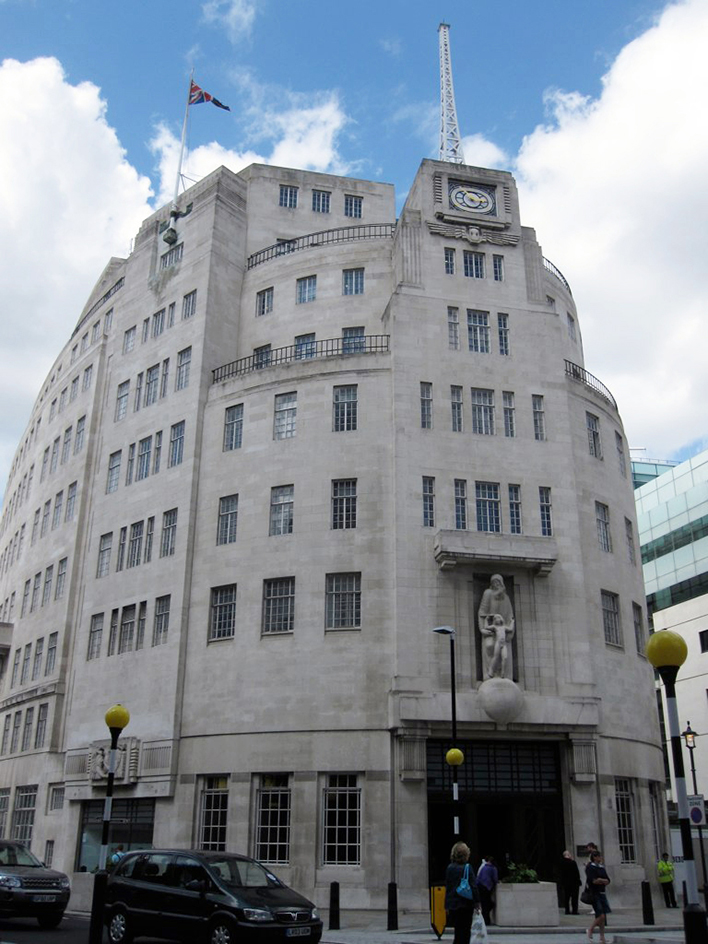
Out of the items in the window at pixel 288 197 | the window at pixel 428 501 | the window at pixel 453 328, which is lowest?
the window at pixel 428 501

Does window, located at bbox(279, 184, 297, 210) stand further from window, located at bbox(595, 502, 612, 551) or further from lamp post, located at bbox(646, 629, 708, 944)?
lamp post, located at bbox(646, 629, 708, 944)

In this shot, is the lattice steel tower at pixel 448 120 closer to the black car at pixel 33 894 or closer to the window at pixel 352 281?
the window at pixel 352 281

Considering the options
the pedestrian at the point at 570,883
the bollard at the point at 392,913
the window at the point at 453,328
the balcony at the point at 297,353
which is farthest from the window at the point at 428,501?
the bollard at the point at 392,913

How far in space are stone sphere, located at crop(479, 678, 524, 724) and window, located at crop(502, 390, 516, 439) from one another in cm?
959

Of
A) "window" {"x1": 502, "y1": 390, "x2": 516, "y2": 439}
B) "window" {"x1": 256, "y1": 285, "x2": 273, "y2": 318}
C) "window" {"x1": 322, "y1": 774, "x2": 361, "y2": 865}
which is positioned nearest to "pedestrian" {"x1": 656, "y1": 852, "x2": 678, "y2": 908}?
"window" {"x1": 322, "y1": 774, "x2": 361, "y2": 865}

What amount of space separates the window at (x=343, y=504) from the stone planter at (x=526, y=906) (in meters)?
14.5

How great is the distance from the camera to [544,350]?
121ft

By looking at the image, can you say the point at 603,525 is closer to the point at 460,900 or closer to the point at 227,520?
the point at 227,520

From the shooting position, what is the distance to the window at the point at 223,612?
34406mm

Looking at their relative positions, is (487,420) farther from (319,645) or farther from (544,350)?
(319,645)

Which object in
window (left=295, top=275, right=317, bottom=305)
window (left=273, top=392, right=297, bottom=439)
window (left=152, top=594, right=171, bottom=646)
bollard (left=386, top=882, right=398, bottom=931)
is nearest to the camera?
bollard (left=386, top=882, right=398, bottom=931)

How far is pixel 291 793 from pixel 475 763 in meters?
6.29

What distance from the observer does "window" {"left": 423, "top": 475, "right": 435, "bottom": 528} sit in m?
33.0

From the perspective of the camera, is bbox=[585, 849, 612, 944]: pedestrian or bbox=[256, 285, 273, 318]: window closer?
bbox=[585, 849, 612, 944]: pedestrian
